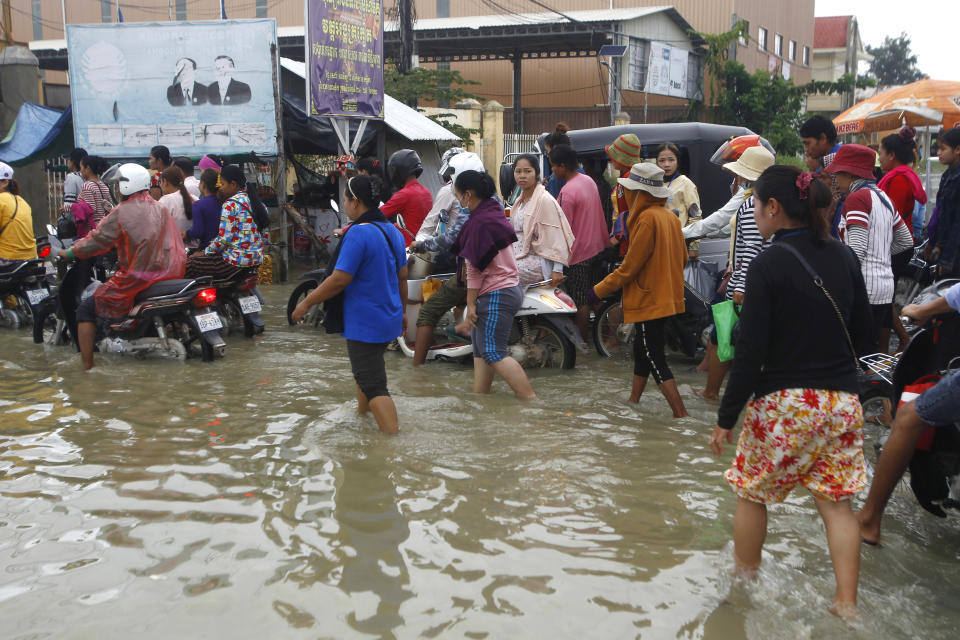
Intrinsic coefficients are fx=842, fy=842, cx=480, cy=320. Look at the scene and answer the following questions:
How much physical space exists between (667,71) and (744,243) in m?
25.8

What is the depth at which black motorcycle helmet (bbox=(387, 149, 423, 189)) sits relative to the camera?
25.6ft

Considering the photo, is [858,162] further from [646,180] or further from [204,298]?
[204,298]

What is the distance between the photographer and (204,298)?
Answer: 7625 millimetres

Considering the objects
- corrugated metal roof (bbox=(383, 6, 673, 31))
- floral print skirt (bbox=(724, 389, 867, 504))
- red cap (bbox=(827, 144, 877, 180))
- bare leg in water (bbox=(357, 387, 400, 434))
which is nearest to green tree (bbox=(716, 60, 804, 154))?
corrugated metal roof (bbox=(383, 6, 673, 31))

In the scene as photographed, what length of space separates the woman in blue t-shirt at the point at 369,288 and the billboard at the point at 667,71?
25.3m

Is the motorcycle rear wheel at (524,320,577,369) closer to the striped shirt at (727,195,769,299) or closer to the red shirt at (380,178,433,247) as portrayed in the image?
the red shirt at (380,178,433,247)

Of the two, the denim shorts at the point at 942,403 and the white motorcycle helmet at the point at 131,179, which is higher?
the white motorcycle helmet at the point at 131,179

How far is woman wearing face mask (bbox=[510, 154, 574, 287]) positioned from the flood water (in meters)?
1.28

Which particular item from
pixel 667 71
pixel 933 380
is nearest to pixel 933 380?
pixel 933 380

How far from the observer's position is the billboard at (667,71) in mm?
28844

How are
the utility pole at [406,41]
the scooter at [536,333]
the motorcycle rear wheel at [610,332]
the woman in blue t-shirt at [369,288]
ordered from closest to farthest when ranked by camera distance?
1. the woman in blue t-shirt at [369,288]
2. the scooter at [536,333]
3. the motorcycle rear wheel at [610,332]
4. the utility pole at [406,41]

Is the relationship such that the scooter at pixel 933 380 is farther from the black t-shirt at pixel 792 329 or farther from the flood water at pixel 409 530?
the black t-shirt at pixel 792 329

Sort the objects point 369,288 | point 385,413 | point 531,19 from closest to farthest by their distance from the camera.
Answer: point 369,288 < point 385,413 < point 531,19

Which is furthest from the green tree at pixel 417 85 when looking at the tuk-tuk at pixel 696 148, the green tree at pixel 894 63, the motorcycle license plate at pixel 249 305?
the green tree at pixel 894 63
